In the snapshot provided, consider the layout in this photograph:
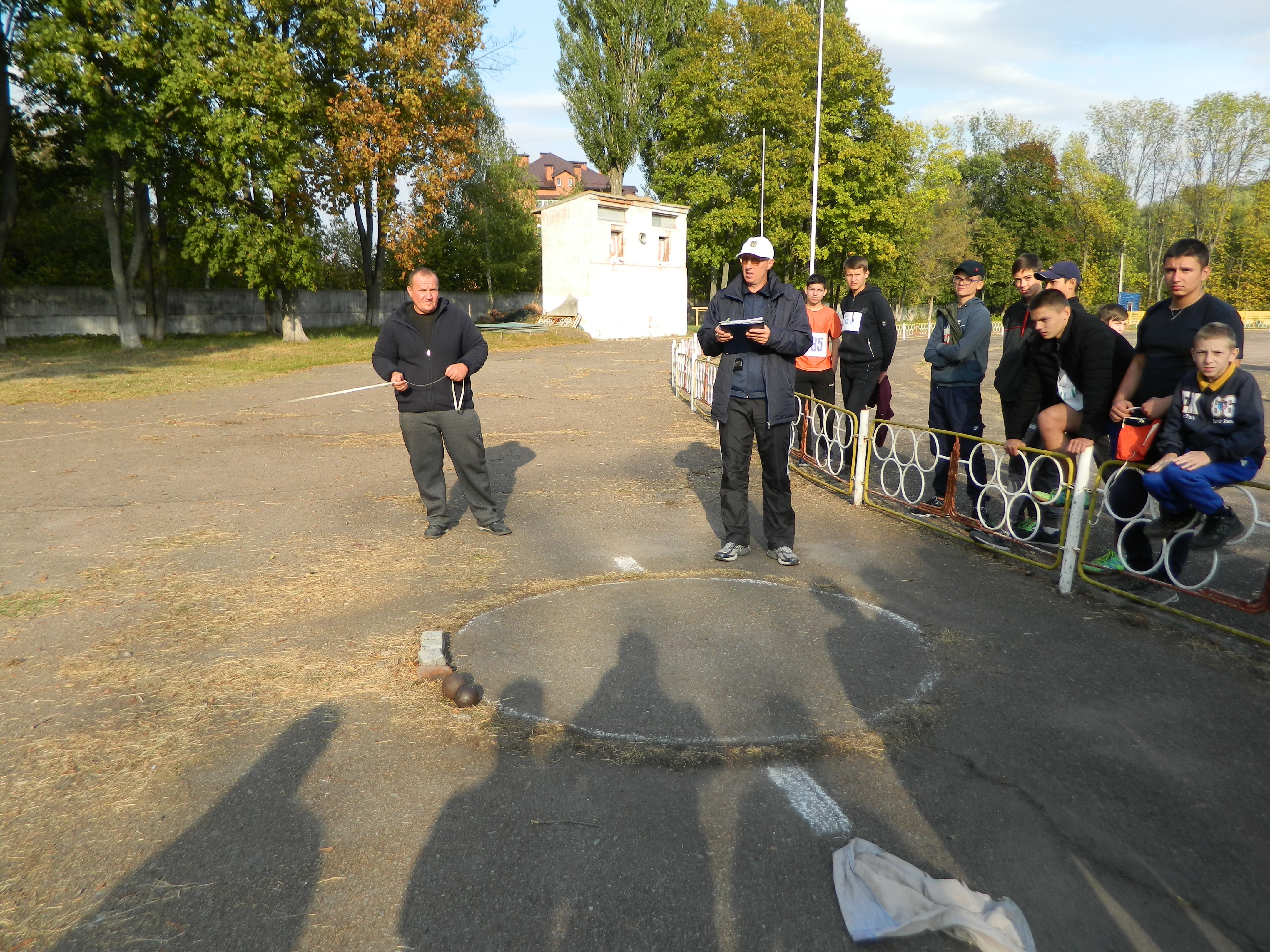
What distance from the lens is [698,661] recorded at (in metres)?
4.27

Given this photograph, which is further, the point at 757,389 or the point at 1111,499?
the point at 757,389

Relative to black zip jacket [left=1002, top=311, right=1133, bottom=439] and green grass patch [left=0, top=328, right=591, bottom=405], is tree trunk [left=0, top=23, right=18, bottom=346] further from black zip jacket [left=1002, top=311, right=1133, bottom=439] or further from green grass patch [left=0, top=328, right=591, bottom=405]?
black zip jacket [left=1002, top=311, right=1133, bottom=439]

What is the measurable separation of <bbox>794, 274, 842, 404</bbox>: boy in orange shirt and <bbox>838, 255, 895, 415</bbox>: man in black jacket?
0.80ft

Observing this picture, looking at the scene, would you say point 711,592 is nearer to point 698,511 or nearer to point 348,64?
point 698,511

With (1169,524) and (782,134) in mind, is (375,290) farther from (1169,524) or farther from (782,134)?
(1169,524)

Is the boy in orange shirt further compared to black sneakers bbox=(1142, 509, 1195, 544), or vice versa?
the boy in orange shirt

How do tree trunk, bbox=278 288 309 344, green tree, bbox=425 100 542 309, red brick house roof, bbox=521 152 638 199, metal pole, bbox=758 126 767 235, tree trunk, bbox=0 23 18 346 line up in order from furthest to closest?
red brick house roof, bbox=521 152 638 199, green tree, bbox=425 100 542 309, metal pole, bbox=758 126 767 235, tree trunk, bbox=278 288 309 344, tree trunk, bbox=0 23 18 346

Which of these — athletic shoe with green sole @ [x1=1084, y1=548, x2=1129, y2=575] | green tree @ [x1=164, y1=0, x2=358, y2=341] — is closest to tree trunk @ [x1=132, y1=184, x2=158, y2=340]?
green tree @ [x1=164, y1=0, x2=358, y2=341]

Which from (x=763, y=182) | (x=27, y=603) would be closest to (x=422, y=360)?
(x=27, y=603)

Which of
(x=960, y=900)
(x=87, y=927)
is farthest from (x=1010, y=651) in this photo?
(x=87, y=927)

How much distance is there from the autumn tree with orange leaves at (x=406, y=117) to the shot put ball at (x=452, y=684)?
97.3 ft

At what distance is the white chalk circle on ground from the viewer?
3652mm

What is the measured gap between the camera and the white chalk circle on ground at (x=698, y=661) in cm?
365

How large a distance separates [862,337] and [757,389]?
2.84m
